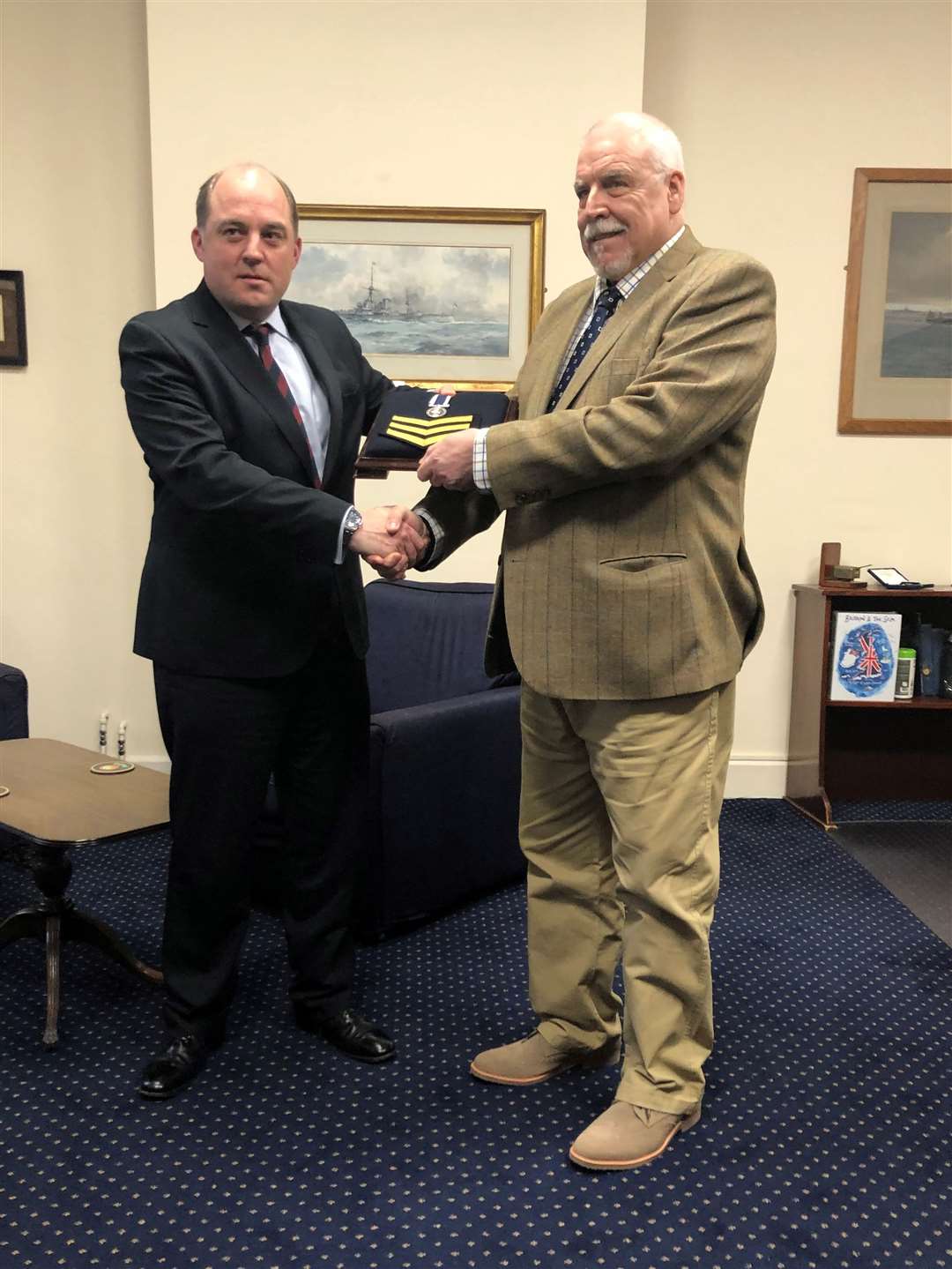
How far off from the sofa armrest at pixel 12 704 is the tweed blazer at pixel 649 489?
2.06 metres

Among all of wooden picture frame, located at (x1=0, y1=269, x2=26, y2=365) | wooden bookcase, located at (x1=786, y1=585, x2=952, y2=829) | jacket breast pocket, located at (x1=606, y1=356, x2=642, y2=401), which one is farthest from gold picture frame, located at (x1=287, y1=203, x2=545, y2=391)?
jacket breast pocket, located at (x1=606, y1=356, x2=642, y2=401)

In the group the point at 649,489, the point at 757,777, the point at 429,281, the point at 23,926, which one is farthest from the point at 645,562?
the point at 757,777

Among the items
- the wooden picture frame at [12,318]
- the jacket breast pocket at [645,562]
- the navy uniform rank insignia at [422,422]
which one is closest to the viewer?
the jacket breast pocket at [645,562]

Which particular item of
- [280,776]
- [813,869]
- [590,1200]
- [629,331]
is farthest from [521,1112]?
[813,869]

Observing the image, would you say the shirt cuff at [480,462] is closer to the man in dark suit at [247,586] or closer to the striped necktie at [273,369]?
the man in dark suit at [247,586]

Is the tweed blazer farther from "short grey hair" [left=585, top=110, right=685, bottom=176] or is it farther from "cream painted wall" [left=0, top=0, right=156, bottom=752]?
"cream painted wall" [left=0, top=0, right=156, bottom=752]

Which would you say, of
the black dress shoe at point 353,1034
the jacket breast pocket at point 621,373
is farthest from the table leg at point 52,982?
the jacket breast pocket at point 621,373

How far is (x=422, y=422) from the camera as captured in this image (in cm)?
204

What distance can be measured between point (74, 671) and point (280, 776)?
7.06 ft

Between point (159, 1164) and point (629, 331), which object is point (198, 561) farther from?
point (159, 1164)

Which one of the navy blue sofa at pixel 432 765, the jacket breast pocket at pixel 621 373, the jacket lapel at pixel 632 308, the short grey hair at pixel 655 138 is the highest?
the short grey hair at pixel 655 138

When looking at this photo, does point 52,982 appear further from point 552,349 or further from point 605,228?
point 605,228

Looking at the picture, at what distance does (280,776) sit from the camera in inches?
86.8

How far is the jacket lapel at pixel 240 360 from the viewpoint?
1990 millimetres
